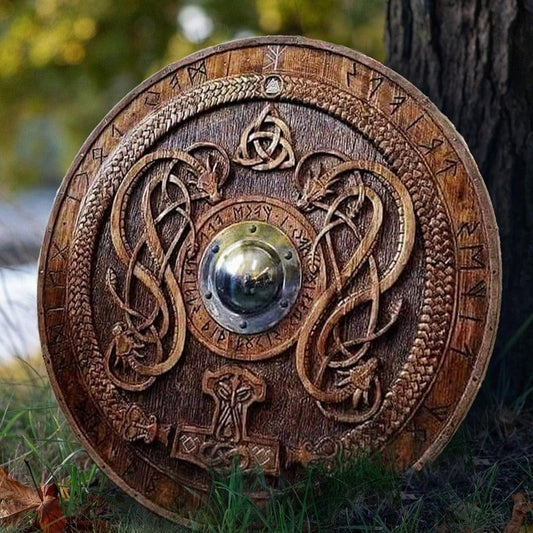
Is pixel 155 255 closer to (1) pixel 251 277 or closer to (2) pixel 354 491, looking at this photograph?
(1) pixel 251 277

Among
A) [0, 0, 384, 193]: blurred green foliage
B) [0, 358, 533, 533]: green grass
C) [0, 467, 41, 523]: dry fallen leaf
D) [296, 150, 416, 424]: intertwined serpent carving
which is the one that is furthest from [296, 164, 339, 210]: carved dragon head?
[0, 0, 384, 193]: blurred green foliage

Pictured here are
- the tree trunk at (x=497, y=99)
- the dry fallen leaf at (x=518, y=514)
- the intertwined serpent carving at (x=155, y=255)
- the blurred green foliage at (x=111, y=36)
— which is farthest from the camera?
the blurred green foliage at (x=111, y=36)

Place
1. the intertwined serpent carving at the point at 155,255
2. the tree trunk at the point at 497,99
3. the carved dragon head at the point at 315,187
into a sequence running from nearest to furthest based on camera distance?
1. the carved dragon head at the point at 315,187
2. the intertwined serpent carving at the point at 155,255
3. the tree trunk at the point at 497,99

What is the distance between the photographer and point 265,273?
2650 millimetres

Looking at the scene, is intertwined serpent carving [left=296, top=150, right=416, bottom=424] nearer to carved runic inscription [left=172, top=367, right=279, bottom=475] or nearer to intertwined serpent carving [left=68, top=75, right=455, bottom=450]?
intertwined serpent carving [left=68, top=75, right=455, bottom=450]

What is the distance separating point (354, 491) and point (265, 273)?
1.86 feet

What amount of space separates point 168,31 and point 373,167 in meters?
3.15

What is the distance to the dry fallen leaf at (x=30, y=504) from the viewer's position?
2.66m

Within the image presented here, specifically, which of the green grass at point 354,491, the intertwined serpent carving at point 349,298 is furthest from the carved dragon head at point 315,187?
the green grass at point 354,491

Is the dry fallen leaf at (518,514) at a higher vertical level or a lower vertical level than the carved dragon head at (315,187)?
lower

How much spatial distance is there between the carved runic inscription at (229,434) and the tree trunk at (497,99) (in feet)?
3.07

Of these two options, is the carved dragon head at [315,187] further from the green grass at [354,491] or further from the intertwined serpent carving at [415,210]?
the green grass at [354,491]

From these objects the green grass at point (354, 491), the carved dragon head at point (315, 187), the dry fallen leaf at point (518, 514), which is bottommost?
the dry fallen leaf at point (518, 514)

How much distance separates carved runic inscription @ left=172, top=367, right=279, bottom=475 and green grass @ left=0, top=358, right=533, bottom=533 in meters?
0.05
